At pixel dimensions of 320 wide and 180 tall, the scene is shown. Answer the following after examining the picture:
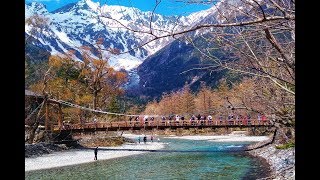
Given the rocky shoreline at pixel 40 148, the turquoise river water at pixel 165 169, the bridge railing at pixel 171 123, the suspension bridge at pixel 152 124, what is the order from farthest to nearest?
1. the bridge railing at pixel 171 123
2. the suspension bridge at pixel 152 124
3. the rocky shoreline at pixel 40 148
4. the turquoise river water at pixel 165 169

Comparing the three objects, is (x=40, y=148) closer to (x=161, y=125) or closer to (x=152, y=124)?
(x=152, y=124)

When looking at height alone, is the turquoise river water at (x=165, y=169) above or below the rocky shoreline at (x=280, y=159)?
below

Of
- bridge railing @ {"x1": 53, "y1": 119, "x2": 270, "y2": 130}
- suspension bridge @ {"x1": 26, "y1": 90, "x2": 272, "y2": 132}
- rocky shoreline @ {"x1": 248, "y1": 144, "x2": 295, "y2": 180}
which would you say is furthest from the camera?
bridge railing @ {"x1": 53, "y1": 119, "x2": 270, "y2": 130}

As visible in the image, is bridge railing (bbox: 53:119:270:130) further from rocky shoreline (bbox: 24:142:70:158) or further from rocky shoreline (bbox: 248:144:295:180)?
rocky shoreline (bbox: 248:144:295:180)

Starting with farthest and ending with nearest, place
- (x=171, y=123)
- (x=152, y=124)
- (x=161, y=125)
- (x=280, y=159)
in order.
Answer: (x=171, y=123) → (x=152, y=124) → (x=161, y=125) → (x=280, y=159)

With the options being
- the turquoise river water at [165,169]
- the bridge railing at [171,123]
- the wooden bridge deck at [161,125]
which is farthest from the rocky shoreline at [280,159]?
the bridge railing at [171,123]

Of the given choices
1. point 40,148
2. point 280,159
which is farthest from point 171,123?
point 280,159

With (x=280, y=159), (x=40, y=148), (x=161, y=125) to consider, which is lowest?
(x=280, y=159)

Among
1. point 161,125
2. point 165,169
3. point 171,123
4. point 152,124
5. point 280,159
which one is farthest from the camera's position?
point 171,123

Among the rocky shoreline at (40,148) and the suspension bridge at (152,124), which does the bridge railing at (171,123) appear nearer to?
the suspension bridge at (152,124)

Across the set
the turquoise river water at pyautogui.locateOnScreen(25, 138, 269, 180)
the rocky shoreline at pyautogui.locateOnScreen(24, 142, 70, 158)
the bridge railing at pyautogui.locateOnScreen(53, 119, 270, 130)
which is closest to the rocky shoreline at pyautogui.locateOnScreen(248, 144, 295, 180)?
the turquoise river water at pyautogui.locateOnScreen(25, 138, 269, 180)
